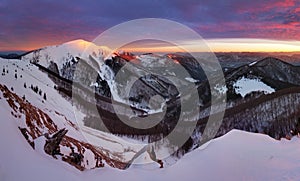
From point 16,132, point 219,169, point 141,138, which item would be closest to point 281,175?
point 219,169

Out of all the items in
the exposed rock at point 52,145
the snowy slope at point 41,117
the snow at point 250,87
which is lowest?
the snow at point 250,87

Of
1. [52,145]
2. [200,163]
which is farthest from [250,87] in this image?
[52,145]

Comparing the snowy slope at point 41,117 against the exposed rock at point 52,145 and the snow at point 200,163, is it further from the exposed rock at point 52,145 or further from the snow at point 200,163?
the snow at point 200,163

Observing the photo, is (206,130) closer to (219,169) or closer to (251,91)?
(251,91)

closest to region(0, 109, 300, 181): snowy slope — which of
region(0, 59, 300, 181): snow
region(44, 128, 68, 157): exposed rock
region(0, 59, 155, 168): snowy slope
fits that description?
region(0, 59, 300, 181): snow

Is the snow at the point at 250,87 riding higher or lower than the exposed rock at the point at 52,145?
lower

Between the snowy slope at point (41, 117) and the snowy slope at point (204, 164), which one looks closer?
the snowy slope at point (204, 164)

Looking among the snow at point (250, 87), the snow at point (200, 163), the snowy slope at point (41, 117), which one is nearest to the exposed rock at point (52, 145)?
the snow at point (200, 163)

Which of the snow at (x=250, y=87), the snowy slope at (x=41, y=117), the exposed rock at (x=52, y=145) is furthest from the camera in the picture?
the snow at (x=250, y=87)

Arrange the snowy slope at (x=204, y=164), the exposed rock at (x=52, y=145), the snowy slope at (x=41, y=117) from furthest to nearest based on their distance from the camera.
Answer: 1. the snowy slope at (x=41, y=117)
2. the exposed rock at (x=52, y=145)
3. the snowy slope at (x=204, y=164)
